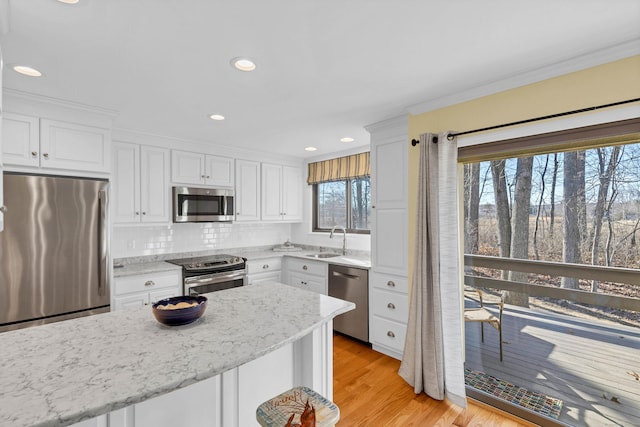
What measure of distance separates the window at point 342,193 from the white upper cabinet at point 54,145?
8.75 ft

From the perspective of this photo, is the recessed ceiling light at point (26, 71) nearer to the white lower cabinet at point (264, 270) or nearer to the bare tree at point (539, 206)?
the white lower cabinet at point (264, 270)

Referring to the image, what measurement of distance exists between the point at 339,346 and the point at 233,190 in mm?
2356

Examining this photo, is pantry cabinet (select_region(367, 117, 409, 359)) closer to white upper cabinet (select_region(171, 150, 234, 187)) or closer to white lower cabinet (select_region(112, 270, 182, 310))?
white upper cabinet (select_region(171, 150, 234, 187))

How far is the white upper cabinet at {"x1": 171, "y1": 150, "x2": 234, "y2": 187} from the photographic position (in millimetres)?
3662

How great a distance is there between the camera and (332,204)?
15.2 feet

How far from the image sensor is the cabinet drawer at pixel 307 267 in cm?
378

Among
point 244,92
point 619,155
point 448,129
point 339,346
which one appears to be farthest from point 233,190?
point 619,155

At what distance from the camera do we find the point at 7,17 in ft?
4.57

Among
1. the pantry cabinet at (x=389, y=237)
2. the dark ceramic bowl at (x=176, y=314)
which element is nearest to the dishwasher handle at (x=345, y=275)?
the pantry cabinet at (x=389, y=237)

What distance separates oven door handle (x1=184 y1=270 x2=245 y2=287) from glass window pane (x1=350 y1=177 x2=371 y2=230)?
1.67 m

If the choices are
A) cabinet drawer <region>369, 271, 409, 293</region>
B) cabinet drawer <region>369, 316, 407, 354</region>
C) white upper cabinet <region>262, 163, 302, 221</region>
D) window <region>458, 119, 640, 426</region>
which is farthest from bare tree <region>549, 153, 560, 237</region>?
white upper cabinet <region>262, 163, 302, 221</region>

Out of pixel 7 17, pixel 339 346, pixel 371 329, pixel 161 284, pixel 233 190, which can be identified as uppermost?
pixel 7 17

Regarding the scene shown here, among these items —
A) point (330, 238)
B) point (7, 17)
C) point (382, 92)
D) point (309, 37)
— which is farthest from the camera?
point (330, 238)

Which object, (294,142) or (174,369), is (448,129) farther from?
(174,369)
